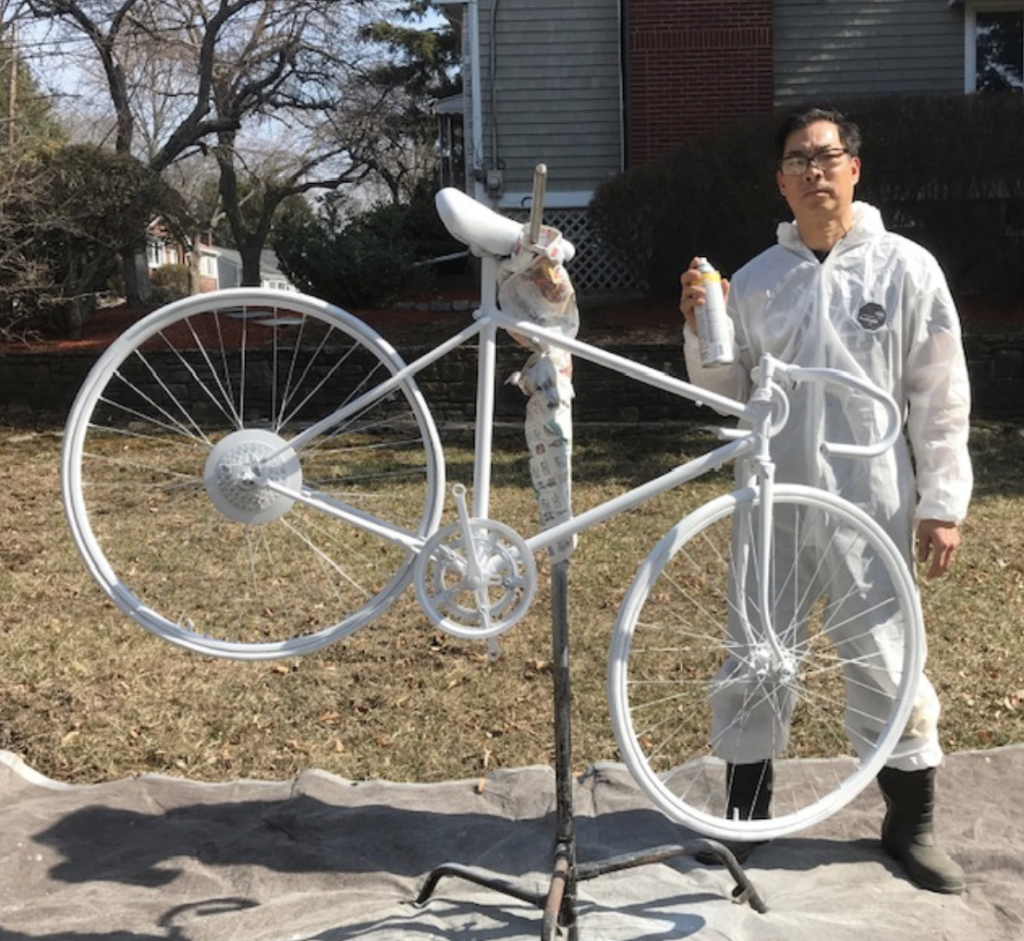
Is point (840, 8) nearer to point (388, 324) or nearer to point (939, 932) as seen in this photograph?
point (388, 324)

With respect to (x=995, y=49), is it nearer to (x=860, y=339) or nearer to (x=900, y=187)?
(x=900, y=187)

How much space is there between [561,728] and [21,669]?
2834 millimetres

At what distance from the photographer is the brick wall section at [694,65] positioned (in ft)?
42.0

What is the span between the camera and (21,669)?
16.0 feet

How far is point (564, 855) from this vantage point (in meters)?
2.98

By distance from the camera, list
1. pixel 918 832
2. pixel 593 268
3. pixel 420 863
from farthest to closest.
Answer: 1. pixel 593 268
2. pixel 420 863
3. pixel 918 832

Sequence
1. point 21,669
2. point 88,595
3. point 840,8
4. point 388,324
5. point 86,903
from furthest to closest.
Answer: point 840,8 → point 388,324 → point 88,595 → point 21,669 → point 86,903

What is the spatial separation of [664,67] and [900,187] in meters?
3.51

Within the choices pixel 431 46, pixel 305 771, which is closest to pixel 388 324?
pixel 305 771

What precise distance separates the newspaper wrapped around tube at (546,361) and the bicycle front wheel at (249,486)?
25 cm

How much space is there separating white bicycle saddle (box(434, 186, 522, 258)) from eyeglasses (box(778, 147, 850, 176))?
77 cm

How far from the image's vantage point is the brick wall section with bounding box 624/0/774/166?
12.8m

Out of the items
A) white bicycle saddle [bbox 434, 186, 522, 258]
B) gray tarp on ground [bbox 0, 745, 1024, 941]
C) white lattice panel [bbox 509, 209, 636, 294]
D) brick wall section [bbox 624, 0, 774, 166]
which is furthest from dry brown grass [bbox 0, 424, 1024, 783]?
brick wall section [bbox 624, 0, 774, 166]

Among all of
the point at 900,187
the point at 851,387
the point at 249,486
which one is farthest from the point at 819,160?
the point at 900,187
